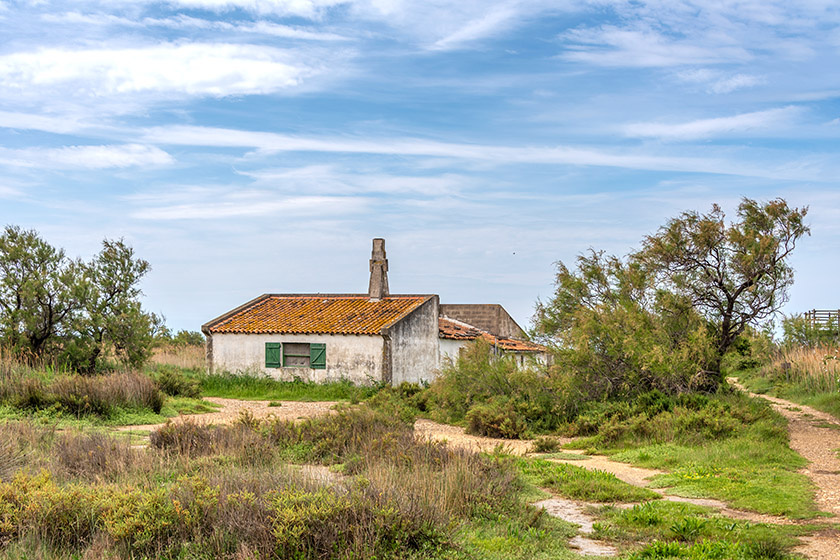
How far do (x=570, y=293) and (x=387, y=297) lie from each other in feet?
31.5

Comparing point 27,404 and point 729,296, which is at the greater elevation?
point 729,296

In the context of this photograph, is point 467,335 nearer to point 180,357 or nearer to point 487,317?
point 487,317

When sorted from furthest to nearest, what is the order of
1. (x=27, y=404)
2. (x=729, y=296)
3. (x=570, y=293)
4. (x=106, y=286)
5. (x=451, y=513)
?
(x=106, y=286) < (x=570, y=293) < (x=729, y=296) < (x=27, y=404) < (x=451, y=513)

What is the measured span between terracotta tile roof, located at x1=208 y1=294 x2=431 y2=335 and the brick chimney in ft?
1.03

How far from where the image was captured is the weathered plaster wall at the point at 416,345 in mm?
25469

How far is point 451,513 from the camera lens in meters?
7.33

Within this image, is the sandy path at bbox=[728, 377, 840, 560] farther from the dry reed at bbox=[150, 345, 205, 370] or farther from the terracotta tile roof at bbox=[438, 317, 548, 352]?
the dry reed at bbox=[150, 345, 205, 370]

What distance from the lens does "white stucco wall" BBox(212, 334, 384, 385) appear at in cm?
Answer: 2516

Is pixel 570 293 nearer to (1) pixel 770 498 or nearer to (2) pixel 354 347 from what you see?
(2) pixel 354 347

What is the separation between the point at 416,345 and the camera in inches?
1053

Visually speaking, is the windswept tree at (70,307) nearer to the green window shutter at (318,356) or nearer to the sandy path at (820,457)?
the green window shutter at (318,356)

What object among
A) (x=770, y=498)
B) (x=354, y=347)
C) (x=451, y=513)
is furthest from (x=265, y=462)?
(x=354, y=347)

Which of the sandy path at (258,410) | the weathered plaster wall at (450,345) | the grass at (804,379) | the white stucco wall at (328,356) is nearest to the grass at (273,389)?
the white stucco wall at (328,356)

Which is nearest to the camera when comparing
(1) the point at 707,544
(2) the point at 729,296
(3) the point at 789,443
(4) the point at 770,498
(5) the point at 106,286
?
→ (1) the point at 707,544
